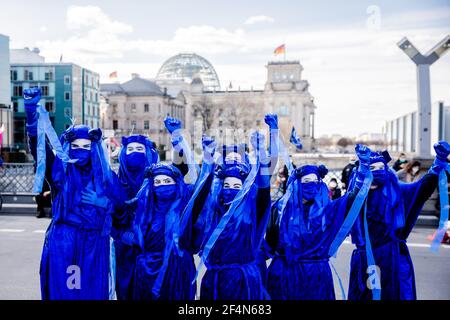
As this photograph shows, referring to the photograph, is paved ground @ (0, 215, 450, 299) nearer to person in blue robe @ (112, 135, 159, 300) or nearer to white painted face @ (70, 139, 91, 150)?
person in blue robe @ (112, 135, 159, 300)

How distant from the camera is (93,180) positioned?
11.8 feet

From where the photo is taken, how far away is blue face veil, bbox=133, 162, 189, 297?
3.51 meters

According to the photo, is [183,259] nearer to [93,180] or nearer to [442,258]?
[93,180]

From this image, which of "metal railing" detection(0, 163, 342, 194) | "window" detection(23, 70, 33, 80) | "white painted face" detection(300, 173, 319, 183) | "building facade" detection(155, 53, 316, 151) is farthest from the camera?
"building facade" detection(155, 53, 316, 151)

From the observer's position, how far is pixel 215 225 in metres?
3.50

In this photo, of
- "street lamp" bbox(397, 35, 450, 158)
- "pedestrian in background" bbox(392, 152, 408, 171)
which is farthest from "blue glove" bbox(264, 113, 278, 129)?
"pedestrian in background" bbox(392, 152, 408, 171)

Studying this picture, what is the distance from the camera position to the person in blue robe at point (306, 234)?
3555 mm

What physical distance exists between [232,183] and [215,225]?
0.34m

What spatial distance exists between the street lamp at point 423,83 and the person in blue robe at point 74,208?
12.0ft

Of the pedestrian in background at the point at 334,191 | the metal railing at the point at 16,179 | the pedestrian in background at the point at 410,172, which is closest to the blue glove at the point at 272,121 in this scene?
the pedestrian in background at the point at 334,191

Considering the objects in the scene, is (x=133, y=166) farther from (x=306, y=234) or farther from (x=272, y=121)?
(x=306, y=234)

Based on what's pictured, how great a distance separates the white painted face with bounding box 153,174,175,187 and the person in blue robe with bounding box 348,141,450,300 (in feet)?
5.01

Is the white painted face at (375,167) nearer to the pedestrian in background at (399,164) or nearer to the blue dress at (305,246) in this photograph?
the blue dress at (305,246)

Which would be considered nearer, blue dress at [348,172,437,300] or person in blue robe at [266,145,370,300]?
person in blue robe at [266,145,370,300]
